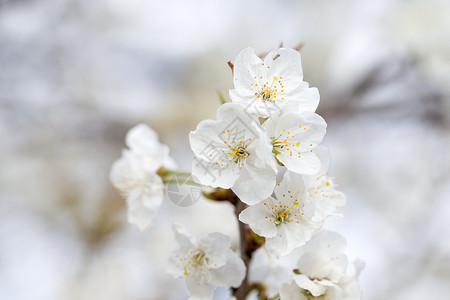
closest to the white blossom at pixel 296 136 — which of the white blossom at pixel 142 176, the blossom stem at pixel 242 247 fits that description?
the blossom stem at pixel 242 247

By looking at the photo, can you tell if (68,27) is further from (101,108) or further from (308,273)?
(308,273)

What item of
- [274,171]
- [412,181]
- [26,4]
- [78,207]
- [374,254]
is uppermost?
[274,171]

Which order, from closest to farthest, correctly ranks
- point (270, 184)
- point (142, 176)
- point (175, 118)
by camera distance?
point (270, 184) → point (142, 176) → point (175, 118)

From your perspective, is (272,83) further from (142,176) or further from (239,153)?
(142,176)

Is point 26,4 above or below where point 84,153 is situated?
above

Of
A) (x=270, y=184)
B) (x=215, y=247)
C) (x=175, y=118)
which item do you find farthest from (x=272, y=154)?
(x=175, y=118)

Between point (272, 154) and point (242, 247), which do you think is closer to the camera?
point (272, 154)

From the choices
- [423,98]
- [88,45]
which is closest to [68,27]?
[88,45]

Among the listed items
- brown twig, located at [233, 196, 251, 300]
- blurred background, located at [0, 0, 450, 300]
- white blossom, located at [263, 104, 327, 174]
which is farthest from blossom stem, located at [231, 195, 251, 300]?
blurred background, located at [0, 0, 450, 300]
